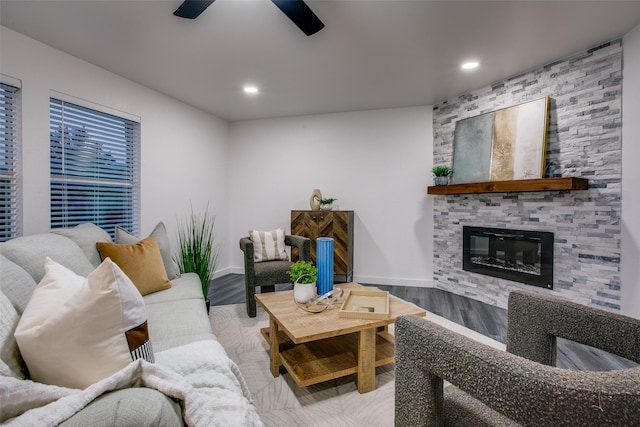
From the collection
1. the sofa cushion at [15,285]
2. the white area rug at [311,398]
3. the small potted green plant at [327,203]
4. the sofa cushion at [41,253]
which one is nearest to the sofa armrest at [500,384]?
the white area rug at [311,398]

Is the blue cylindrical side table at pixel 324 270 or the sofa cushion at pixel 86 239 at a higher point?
the sofa cushion at pixel 86 239

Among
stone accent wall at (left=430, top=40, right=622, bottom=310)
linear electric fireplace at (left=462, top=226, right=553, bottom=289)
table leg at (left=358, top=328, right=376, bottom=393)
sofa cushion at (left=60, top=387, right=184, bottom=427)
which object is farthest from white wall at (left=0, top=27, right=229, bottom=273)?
stone accent wall at (left=430, top=40, right=622, bottom=310)

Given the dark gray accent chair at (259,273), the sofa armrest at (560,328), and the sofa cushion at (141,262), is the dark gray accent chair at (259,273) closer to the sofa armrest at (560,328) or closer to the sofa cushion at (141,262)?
the sofa cushion at (141,262)

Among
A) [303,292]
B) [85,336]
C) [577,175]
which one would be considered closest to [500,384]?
[85,336]

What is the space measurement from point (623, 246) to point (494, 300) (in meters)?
1.26

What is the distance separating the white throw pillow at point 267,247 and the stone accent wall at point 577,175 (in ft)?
7.80

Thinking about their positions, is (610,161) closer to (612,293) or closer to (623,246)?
(623,246)

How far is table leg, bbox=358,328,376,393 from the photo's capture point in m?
1.71

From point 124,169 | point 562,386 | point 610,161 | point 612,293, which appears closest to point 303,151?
point 124,169

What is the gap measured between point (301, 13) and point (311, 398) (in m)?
2.30

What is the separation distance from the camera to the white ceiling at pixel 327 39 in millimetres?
1978

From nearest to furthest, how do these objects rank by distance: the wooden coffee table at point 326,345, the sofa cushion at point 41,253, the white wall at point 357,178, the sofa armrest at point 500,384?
the sofa armrest at point 500,384 → the sofa cushion at point 41,253 → the wooden coffee table at point 326,345 → the white wall at point 357,178

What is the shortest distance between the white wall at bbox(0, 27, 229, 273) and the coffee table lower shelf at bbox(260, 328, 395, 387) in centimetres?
234

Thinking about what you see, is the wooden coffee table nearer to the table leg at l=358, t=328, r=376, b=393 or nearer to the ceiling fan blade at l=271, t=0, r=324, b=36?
the table leg at l=358, t=328, r=376, b=393
